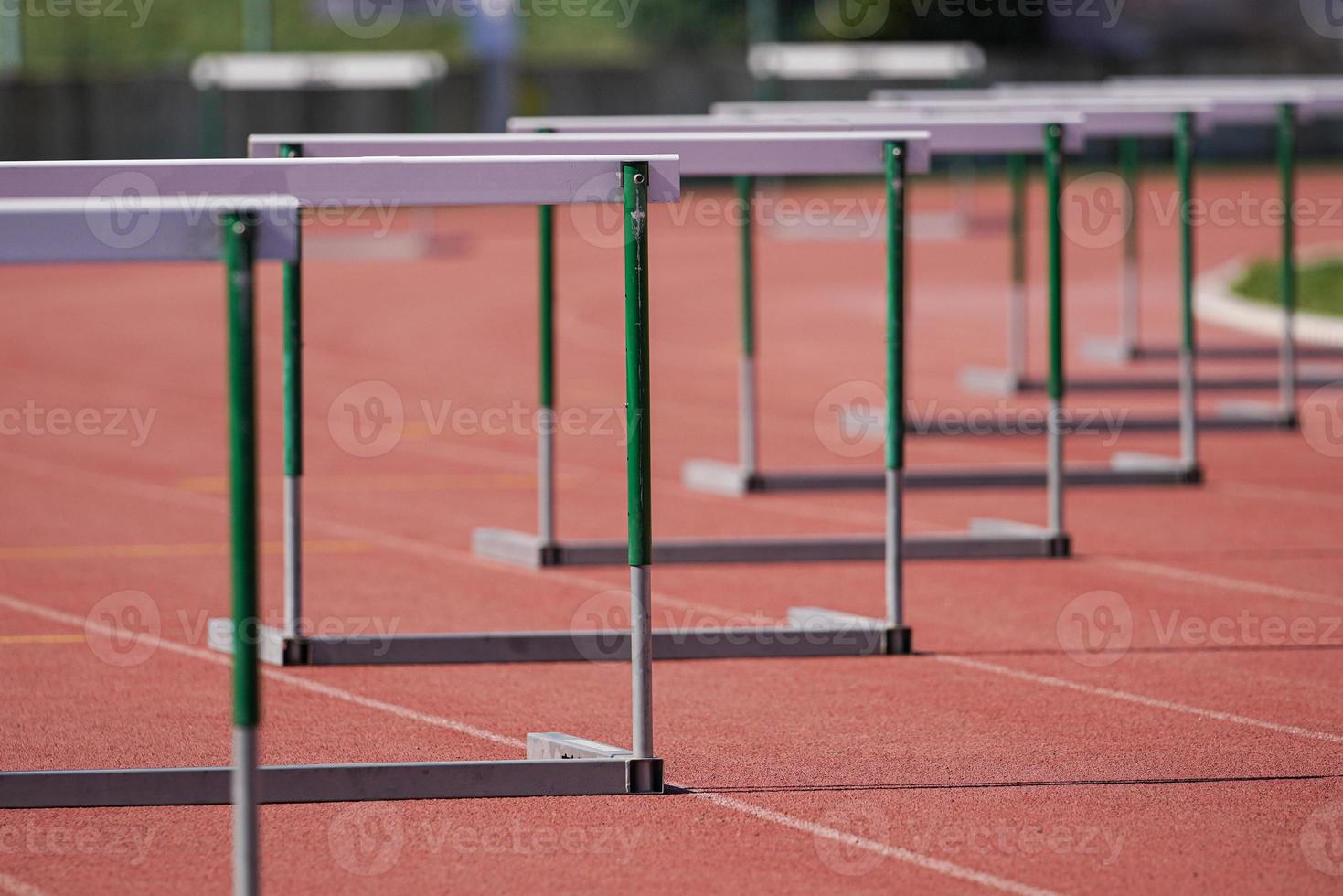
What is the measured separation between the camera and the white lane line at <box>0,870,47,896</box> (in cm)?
571

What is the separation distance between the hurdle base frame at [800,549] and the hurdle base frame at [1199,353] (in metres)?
8.08

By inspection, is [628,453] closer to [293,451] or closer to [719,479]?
[293,451]

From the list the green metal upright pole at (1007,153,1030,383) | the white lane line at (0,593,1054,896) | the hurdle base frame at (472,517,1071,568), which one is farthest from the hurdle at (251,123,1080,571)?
the green metal upright pole at (1007,153,1030,383)

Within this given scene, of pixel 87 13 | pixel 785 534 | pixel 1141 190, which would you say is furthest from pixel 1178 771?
pixel 87 13

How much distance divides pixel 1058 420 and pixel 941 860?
4.35 m

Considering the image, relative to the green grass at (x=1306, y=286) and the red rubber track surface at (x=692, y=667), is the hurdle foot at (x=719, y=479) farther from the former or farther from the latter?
the green grass at (x=1306, y=286)

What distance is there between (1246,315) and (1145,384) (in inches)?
173

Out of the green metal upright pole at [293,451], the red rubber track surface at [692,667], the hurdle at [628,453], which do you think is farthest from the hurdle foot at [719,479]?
the hurdle at [628,453]

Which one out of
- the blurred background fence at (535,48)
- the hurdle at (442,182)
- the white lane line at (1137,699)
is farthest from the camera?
the blurred background fence at (535,48)

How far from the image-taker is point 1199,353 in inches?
744

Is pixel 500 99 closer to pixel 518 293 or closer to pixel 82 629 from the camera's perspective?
pixel 518 293

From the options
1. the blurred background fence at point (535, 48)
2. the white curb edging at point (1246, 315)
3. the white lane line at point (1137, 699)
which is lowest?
the white lane line at point (1137, 699)

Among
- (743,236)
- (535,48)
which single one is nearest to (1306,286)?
(743,236)

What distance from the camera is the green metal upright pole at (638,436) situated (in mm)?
6395
